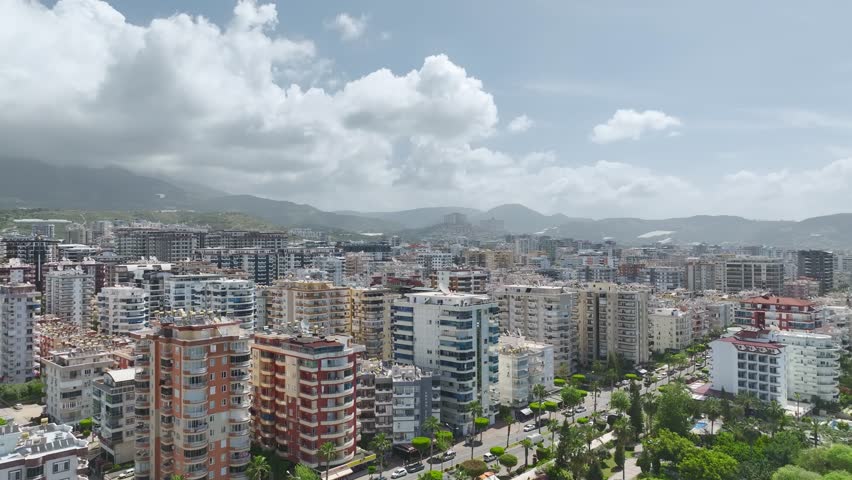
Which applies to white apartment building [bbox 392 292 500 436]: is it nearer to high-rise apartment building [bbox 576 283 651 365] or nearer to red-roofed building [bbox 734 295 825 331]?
high-rise apartment building [bbox 576 283 651 365]

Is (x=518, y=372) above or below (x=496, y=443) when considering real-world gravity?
above

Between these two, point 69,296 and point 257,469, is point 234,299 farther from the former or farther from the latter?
point 257,469

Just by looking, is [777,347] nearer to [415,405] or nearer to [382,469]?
[415,405]

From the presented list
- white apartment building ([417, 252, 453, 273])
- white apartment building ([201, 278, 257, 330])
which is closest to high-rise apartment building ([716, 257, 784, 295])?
white apartment building ([417, 252, 453, 273])

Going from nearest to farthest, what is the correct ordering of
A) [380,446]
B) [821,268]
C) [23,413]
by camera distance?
[380,446], [23,413], [821,268]

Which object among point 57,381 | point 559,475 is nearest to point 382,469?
point 559,475

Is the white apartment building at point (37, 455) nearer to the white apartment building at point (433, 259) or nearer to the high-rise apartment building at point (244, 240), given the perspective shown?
the high-rise apartment building at point (244, 240)

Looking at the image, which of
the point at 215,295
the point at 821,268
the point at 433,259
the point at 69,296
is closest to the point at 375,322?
the point at 215,295

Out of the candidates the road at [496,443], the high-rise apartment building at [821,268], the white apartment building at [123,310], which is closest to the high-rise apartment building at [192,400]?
the road at [496,443]
